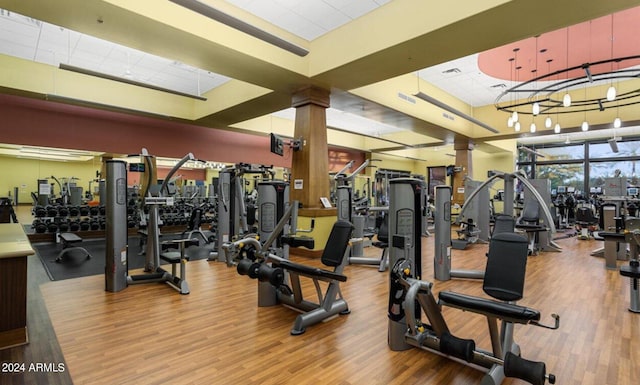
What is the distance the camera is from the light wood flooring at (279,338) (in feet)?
7.43

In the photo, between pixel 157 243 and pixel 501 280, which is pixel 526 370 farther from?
pixel 157 243

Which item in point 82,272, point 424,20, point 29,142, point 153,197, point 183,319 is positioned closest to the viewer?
point 183,319

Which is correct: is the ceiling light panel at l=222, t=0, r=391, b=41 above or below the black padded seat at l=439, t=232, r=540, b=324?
above

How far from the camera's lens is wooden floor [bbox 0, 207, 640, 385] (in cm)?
226

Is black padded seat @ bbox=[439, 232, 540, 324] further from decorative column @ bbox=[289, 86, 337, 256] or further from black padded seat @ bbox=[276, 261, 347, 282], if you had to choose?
decorative column @ bbox=[289, 86, 337, 256]

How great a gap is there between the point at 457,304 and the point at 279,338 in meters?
1.51

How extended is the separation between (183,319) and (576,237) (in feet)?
33.1

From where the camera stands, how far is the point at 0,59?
19.7 feet

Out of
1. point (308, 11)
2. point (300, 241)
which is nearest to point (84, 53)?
point (308, 11)

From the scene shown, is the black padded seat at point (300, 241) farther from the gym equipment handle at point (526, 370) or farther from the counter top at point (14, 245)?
the counter top at point (14, 245)

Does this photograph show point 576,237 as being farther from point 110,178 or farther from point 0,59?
point 0,59

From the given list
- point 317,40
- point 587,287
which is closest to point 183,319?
point 317,40

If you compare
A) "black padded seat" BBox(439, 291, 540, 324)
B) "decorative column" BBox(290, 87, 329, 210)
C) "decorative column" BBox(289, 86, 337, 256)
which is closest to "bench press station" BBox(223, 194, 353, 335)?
"black padded seat" BBox(439, 291, 540, 324)

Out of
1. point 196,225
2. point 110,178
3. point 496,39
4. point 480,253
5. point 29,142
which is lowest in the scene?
point 480,253
